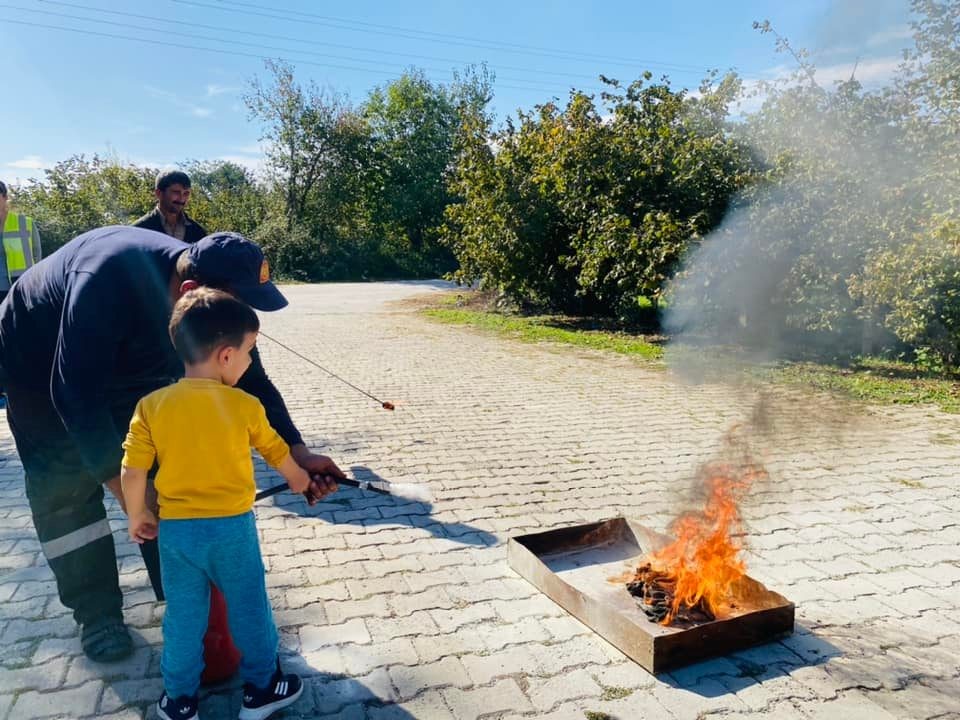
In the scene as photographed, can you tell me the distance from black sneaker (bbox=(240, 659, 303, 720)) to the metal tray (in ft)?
4.27

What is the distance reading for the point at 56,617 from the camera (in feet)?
10.5

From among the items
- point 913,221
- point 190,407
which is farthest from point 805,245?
point 190,407

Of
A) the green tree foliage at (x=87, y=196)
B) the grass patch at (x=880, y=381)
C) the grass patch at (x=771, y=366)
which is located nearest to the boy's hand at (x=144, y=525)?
the grass patch at (x=771, y=366)

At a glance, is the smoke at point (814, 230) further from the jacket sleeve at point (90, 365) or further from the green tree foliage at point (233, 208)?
the green tree foliage at point (233, 208)

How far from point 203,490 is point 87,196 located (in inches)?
1201

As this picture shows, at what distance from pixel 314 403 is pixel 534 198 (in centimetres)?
807

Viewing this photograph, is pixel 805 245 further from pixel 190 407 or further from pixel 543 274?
pixel 190 407

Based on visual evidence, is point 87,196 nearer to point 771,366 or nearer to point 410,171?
point 410,171

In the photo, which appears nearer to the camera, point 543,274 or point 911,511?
point 911,511

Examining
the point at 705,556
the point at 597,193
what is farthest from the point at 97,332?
the point at 597,193

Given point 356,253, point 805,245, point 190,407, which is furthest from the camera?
point 356,253

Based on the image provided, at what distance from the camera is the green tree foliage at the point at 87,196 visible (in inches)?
1077

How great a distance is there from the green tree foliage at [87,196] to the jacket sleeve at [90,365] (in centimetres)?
2749

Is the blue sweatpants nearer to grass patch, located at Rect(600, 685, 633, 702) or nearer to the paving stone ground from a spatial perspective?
the paving stone ground
